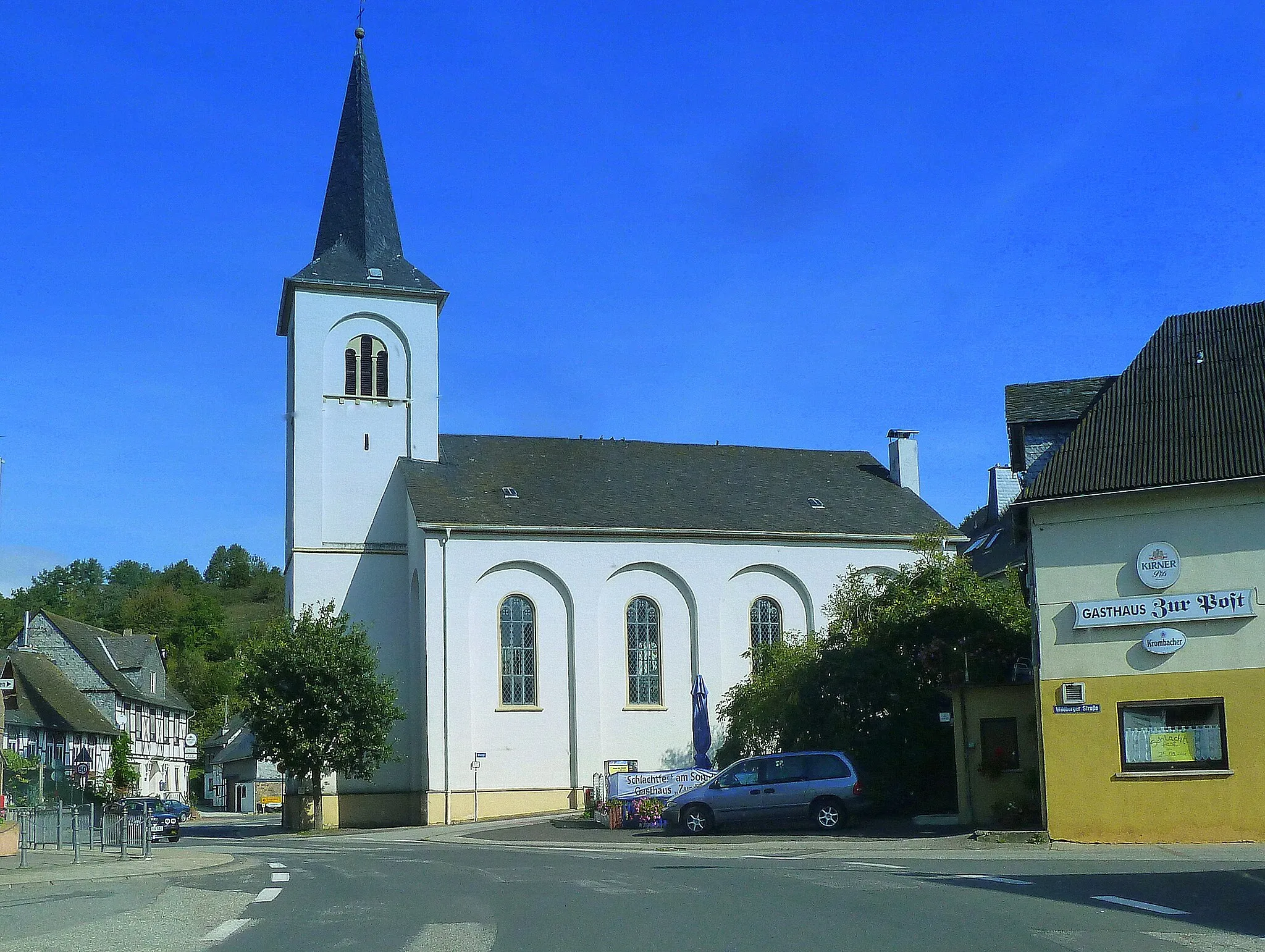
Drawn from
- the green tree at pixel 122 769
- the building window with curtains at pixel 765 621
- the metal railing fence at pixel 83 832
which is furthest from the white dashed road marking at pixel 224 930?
the green tree at pixel 122 769

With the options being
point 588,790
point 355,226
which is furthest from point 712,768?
point 355,226

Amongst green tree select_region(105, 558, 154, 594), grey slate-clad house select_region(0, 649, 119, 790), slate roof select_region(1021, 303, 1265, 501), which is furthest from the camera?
green tree select_region(105, 558, 154, 594)

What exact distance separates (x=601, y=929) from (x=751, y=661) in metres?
32.7

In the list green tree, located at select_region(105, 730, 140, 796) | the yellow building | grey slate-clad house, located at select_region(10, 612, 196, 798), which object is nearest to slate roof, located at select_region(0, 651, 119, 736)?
green tree, located at select_region(105, 730, 140, 796)

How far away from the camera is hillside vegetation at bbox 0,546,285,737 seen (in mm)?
102938

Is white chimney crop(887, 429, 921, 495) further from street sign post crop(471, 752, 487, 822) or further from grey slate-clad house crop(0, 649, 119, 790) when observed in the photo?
grey slate-clad house crop(0, 649, 119, 790)

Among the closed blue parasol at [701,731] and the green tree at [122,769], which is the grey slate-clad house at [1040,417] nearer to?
the closed blue parasol at [701,731]

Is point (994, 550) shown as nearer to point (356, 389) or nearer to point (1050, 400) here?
point (1050, 400)

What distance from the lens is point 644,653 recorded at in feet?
136

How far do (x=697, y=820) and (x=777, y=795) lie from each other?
70.5 inches

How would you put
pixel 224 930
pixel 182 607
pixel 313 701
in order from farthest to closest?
1. pixel 182 607
2. pixel 313 701
3. pixel 224 930

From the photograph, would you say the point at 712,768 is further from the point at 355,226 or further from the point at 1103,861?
the point at 355,226

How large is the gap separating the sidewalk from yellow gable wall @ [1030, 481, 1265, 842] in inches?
524

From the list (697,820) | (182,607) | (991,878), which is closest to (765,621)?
(697,820)
